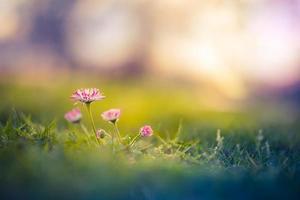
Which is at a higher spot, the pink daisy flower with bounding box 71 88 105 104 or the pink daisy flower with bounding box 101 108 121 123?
the pink daisy flower with bounding box 71 88 105 104

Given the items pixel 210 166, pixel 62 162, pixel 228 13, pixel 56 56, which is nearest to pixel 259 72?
pixel 228 13

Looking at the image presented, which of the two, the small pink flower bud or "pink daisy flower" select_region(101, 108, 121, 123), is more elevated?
"pink daisy flower" select_region(101, 108, 121, 123)

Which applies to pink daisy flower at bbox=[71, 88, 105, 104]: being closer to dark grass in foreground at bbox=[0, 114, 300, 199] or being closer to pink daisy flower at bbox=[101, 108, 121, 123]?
pink daisy flower at bbox=[101, 108, 121, 123]

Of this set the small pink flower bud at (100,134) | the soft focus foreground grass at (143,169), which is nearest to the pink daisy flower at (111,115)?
the small pink flower bud at (100,134)

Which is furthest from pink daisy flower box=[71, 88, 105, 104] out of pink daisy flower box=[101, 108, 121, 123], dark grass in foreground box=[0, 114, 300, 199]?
dark grass in foreground box=[0, 114, 300, 199]

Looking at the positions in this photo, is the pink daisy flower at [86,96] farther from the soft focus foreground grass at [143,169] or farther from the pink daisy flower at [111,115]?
the soft focus foreground grass at [143,169]

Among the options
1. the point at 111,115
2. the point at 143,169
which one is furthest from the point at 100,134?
the point at 143,169

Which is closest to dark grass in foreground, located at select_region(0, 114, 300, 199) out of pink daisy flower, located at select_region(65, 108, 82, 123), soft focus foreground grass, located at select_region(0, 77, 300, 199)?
soft focus foreground grass, located at select_region(0, 77, 300, 199)

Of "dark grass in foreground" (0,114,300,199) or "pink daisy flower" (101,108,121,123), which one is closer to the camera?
"dark grass in foreground" (0,114,300,199)

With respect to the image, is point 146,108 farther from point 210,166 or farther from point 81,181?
point 81,181

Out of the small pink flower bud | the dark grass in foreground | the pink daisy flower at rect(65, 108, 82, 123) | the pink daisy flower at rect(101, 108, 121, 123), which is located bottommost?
the dark grass in foreground

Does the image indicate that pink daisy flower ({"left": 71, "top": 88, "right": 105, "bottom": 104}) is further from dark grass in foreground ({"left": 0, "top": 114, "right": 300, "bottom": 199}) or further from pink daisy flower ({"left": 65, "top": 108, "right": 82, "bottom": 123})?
dark grass in foreground ({"left": 0, "top": 114, "right": 300, "bottom": 199})
